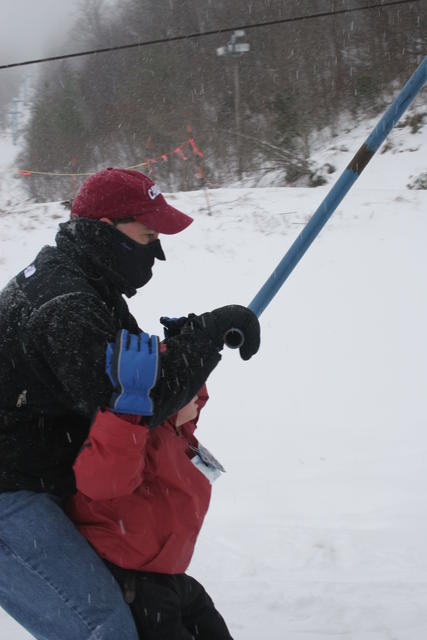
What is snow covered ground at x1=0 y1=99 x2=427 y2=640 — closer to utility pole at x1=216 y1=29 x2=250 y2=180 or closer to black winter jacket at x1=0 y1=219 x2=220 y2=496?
black winter jacket at x1=0 y1=219 x2=220 y2=496

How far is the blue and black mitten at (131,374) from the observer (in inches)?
Result: 52.8

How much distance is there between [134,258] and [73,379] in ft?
1.46

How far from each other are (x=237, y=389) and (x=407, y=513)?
2.29m

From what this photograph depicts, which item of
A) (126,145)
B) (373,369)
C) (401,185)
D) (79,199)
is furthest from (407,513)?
(126,145)

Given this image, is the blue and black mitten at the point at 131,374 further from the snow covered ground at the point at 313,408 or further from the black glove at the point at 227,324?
the snow covered ground at the point at 313,408

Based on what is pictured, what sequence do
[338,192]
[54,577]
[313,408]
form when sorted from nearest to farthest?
[54,577], [338,192], [313,408]

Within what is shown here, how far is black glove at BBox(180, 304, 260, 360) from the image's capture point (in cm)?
158

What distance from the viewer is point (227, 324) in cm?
162

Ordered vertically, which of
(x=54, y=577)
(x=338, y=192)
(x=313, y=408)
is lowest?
(x=313, y=408)

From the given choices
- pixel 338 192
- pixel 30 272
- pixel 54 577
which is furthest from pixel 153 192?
pixel 54 577

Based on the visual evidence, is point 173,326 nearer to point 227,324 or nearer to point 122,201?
point 227,324

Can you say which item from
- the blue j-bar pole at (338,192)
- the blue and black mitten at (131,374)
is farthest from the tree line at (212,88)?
the blue and black mitten at (131,374)

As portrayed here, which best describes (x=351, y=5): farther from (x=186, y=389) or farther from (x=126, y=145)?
(x=186, y=389)

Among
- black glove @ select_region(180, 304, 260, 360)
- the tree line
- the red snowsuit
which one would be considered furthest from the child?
the tree line
